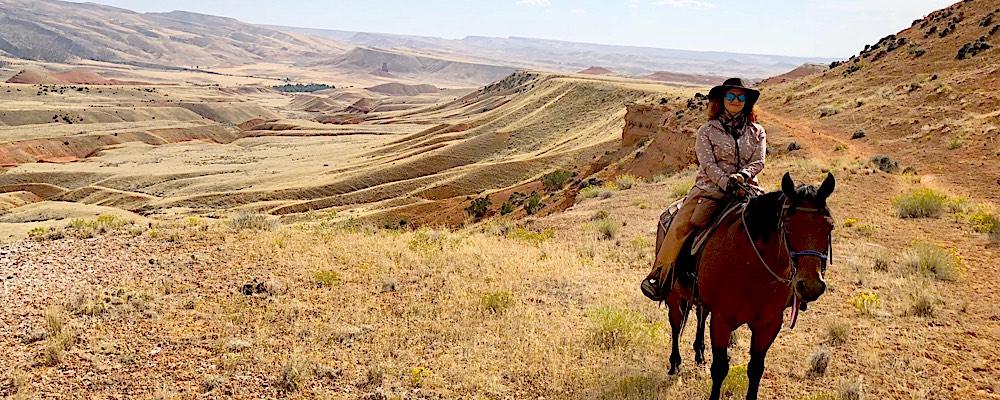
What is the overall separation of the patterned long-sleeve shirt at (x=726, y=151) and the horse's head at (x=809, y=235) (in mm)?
1171

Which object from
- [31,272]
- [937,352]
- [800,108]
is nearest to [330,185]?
[800,108]

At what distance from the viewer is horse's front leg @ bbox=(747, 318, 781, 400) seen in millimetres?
6090

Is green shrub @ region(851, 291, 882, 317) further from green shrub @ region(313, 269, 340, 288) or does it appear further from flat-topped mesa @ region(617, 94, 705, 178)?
flat-topped mesa @ region(617, 94, 705, 178)

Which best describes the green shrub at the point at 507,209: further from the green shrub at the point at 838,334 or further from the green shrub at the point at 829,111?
the green shrub at the point at 838,334

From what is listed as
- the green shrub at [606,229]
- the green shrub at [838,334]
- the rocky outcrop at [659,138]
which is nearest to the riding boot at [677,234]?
the green shrub at [838,334]

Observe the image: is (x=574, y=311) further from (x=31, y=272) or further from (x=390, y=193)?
(x=390, y=193)

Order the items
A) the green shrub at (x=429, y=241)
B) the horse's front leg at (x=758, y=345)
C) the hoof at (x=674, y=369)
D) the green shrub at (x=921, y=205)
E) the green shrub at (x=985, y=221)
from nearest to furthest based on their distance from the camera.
Result: the horse's front leg at (x=758, y=345), the hoof at (x=674, y=369), the green shrub at (x=985, y=221), the green shrub at (x=429, y=241), the green shrub at (x=921, y=205)

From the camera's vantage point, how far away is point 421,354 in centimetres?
854

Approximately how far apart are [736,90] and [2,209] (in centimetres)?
5759

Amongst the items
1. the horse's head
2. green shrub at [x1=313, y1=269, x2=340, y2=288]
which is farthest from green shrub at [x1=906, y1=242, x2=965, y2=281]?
green shrub at [x1=313, y1=269, x2=340, y2=288]

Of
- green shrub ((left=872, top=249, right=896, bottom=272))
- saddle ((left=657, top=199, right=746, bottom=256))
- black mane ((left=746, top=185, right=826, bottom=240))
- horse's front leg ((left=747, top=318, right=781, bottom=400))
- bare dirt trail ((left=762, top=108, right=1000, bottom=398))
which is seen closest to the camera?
black mane ((left=746, top=185, right=826, bottom=240))

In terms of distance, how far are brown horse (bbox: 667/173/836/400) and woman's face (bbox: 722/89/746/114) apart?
43.8 inches

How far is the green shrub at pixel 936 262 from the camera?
35.4 ft

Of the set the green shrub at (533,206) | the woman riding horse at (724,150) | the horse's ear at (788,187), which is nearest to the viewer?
the horse's ear at (788,187)
